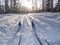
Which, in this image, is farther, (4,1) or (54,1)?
(4,1)

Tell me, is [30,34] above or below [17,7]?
below

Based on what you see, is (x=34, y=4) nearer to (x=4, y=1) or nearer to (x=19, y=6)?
(x=19, y=6)

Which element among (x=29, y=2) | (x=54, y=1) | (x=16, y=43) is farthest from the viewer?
(x=29, y=2)

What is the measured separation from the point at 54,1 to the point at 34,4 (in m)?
0.94

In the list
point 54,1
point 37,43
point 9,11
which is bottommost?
point 37,43

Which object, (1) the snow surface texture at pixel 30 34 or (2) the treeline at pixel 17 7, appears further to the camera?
(2) the treeline at pixel 17 7

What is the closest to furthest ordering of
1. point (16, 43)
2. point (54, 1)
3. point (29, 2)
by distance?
point (16, 43)
point (54, 1)
point (29, 2)

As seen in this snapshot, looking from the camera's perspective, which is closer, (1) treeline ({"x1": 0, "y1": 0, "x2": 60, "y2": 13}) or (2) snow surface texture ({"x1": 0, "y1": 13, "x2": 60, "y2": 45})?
(2) snow surface texture ({"x1": 0, "y1": 13, "x2": 60, "y2": 45})

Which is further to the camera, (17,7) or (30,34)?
(17,7)

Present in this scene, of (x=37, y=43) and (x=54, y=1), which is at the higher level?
(x=54, y=1)

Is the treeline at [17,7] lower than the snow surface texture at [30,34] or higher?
higher

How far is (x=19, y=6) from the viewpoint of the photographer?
615 cm

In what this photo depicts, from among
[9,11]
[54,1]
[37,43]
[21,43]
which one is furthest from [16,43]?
[9,11]

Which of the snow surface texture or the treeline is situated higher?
Result: the treeline
